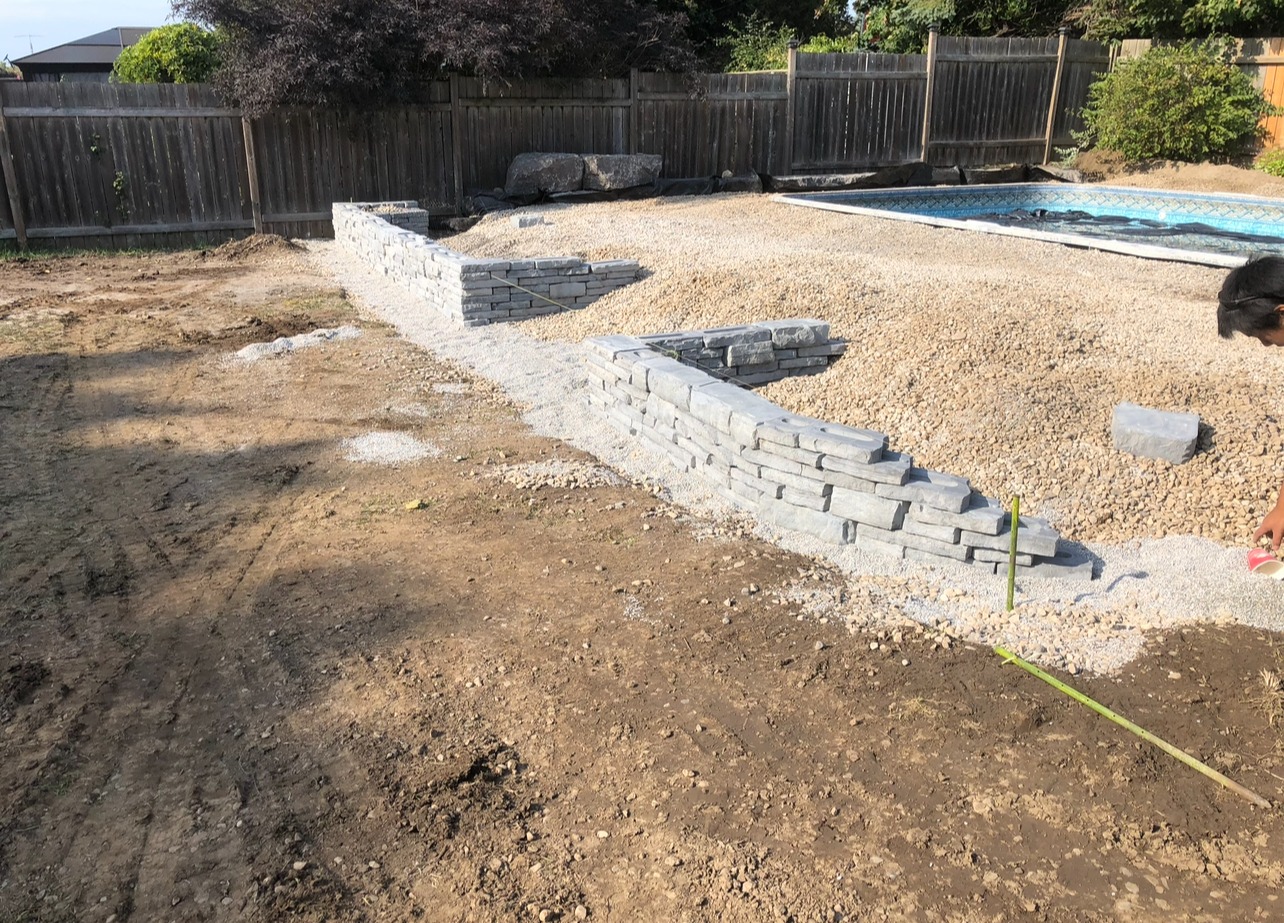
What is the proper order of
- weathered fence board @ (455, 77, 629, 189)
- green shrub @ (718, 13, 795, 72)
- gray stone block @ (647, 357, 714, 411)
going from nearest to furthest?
gray stone block @ (647, 357, 714, 411), weathered fence board @ (455, 77, 629, 189), green shrub @ (718, 13, 795, 72)

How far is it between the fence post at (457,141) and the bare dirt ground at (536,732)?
31.5 ft

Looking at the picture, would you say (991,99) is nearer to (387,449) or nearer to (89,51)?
(387,449)

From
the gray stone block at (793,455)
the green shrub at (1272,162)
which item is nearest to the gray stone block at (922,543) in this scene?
the gray stone block at (793,455)

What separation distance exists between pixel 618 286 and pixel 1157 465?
17.7 feet

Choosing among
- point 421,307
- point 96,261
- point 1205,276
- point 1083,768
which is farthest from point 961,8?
point 1083,768

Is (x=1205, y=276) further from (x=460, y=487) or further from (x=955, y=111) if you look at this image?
(x=955, y=111)

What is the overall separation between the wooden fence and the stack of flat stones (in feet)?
29.7

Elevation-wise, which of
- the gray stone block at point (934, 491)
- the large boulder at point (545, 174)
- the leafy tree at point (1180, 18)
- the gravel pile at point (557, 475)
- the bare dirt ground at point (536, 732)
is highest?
the leafy tree at point (1180, 18)

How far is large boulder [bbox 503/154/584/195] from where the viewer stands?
13.8 metres

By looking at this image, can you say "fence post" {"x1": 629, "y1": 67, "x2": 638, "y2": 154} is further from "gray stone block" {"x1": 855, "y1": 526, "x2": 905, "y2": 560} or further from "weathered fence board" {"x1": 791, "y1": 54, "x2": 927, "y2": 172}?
"gray stone block" {"x1": 855, "y1": 526, "x2": 905, "y2": 560}

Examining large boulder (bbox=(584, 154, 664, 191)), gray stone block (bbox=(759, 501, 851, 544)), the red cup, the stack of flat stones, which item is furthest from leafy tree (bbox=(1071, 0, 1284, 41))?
gray stone block (bbox=(759, 501, 851, 544))

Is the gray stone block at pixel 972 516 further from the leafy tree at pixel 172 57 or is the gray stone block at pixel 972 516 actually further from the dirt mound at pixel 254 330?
the leafy tree at pixel 172 57

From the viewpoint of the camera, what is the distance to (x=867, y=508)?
14.3ft

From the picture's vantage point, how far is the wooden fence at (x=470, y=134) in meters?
12.2
